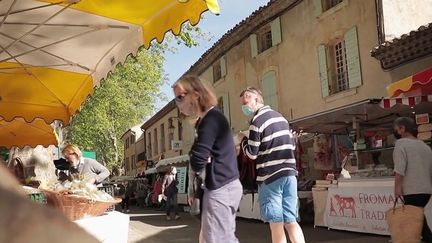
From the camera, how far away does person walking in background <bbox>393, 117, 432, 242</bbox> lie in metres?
5.57

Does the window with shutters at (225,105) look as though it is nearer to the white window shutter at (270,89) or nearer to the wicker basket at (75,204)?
the white window shutter at (270,89)

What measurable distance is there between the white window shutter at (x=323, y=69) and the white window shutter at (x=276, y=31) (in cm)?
279

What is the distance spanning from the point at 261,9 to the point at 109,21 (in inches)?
571

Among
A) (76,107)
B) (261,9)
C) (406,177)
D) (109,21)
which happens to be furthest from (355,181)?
(261,9)

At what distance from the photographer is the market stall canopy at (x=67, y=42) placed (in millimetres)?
4695

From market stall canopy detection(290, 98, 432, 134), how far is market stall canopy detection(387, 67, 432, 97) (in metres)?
0.79

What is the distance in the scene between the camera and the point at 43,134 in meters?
9.19

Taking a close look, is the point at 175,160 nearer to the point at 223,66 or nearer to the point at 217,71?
the point at 217,71

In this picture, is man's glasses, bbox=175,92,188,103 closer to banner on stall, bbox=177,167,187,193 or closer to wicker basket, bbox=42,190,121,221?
wicker basket, bbox=42,190,121,221

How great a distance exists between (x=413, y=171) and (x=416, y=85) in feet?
9.46

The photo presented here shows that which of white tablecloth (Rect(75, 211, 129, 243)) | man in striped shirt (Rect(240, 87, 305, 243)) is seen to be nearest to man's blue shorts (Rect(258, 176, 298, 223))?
man in striped shirt (Rect(240, 87, 305, 243))

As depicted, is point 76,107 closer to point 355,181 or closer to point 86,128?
point 355,181

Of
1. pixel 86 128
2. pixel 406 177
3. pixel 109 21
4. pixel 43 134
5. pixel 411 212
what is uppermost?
pixel 86 128

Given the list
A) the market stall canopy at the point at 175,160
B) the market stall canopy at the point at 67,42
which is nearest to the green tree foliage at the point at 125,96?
the market stall canopy at the point at 175,160
